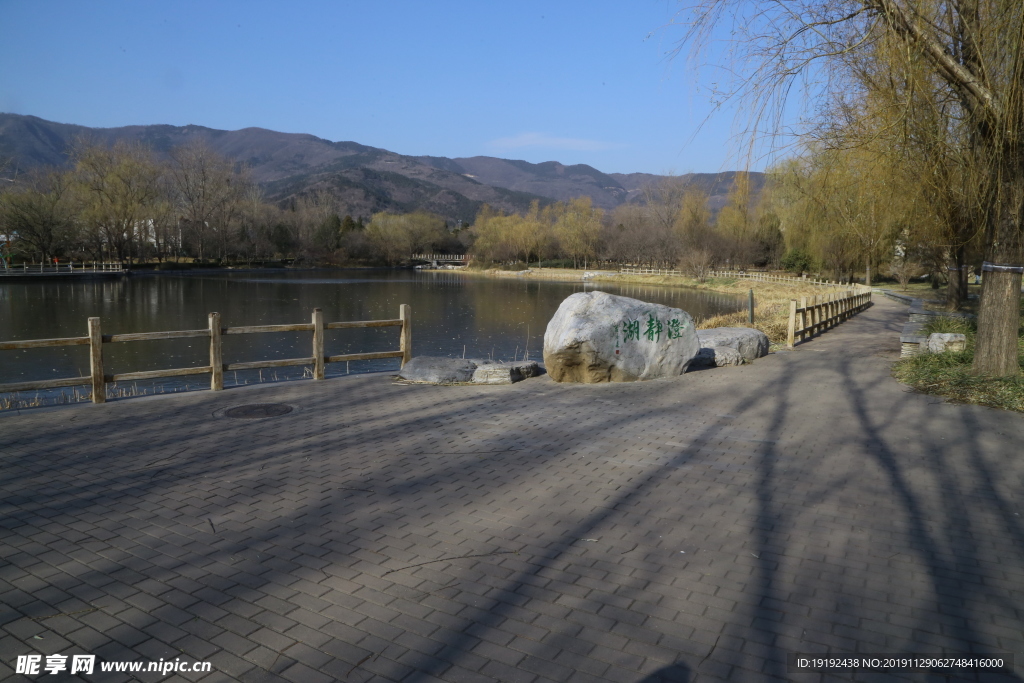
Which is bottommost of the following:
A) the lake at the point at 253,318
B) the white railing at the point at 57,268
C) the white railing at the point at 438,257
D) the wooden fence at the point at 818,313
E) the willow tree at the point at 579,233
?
the lake at the point at 253,318

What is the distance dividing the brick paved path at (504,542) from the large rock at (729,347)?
4658 mm

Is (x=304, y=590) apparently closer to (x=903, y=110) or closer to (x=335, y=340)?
(x=903, y=110)

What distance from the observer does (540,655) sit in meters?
3.58

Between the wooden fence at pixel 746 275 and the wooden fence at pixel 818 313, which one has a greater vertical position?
the wooden fence at pixel 746 275

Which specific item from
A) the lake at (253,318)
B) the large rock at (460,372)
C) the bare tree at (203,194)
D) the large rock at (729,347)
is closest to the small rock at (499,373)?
the large rock at (460,372)

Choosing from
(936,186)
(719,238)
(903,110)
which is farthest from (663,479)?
(719,238)

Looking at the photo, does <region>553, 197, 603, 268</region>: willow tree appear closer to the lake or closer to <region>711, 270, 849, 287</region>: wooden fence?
<region>711, 270, 849, 287</region>: wooden fence

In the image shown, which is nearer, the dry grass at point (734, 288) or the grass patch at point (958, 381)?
the grass patch at point (958, 381)

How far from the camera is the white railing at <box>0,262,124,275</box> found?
2357 inches

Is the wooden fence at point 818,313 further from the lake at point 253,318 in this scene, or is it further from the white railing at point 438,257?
the white railing at point 438,257

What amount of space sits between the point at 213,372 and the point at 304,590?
6934mm

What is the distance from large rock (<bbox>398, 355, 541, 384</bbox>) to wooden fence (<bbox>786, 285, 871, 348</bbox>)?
8805mm

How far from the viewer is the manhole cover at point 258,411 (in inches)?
343

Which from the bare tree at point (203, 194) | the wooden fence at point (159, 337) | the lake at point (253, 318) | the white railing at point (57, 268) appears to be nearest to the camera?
the wooden fence at point (159, 337)
